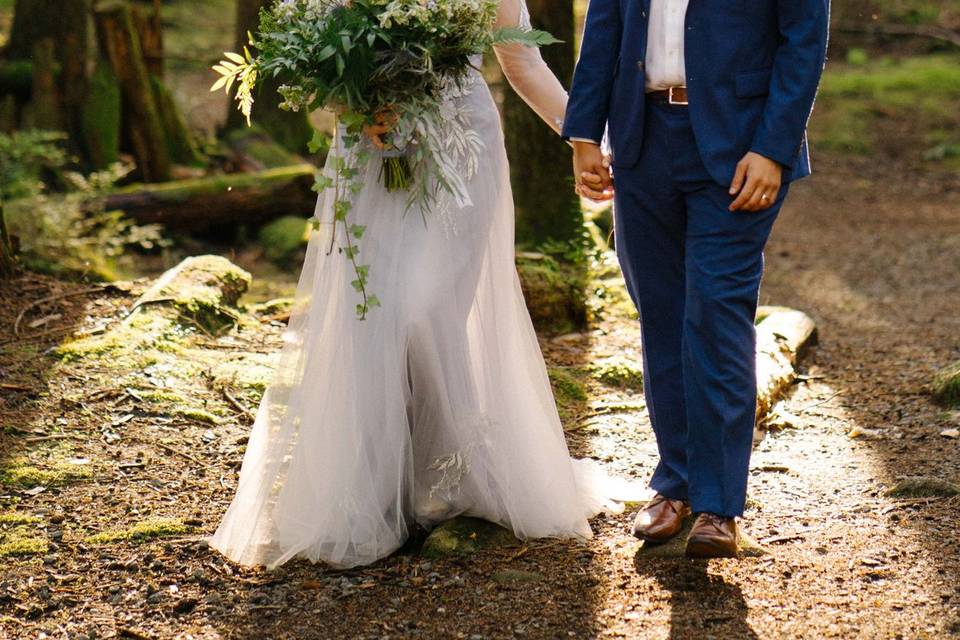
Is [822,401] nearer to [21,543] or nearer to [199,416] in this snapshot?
[199,416]

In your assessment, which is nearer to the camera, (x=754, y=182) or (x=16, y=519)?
(x=754, y=182)

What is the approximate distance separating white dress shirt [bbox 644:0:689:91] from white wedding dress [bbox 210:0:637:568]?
531mm

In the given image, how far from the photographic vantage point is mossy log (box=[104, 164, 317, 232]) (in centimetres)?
935

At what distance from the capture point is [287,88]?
11.1 feet

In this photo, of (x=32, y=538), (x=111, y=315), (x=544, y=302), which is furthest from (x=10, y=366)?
(x=544, y=302)

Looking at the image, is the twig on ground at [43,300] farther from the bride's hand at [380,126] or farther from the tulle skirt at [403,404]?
the bride's hand at [380,126]

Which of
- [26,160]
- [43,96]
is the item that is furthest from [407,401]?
[43,96]

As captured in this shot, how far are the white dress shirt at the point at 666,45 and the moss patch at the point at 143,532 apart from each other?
2267 millimetres

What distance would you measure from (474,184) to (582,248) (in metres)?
3.83

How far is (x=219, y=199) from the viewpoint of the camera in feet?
31.6

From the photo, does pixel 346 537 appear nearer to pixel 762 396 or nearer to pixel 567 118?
pixel 567 118

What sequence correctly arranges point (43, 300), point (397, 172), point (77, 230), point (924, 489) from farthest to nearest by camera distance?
point (77, 230), point (43, 300), point (924, 489), point (397, 172)

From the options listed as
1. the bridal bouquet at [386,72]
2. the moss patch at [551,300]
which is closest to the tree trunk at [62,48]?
the moss patch at [551,300]

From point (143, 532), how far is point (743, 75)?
256 centimetres
